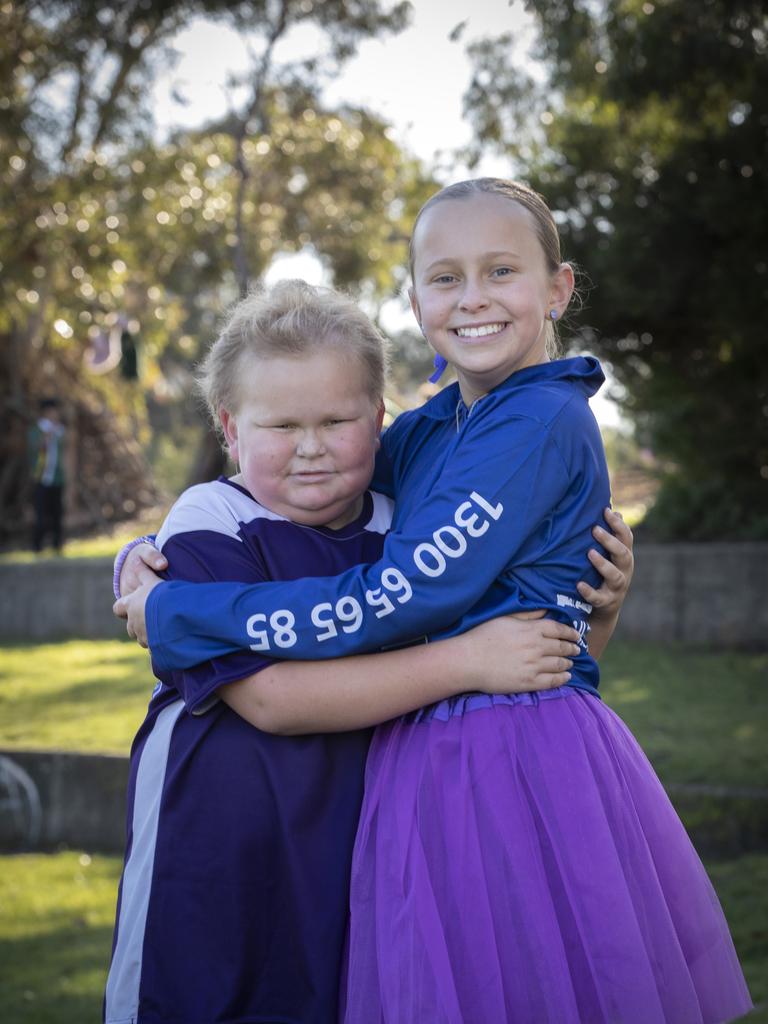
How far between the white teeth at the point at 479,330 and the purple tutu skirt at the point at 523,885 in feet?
2.09

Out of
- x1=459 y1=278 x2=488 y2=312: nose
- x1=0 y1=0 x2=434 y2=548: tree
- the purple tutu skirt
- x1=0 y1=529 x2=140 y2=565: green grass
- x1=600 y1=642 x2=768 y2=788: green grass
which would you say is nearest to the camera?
the purple tutu skirt

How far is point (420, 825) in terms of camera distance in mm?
2027

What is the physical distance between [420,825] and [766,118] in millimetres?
7484

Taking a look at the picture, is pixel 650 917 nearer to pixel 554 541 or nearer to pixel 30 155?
pixel 554 541

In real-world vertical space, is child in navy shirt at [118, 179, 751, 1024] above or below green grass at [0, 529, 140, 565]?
below

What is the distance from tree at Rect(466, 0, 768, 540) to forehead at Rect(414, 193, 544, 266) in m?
5.07

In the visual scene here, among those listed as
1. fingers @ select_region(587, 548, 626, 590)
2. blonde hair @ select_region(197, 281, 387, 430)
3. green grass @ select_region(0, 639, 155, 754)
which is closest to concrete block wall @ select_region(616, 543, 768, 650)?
green grass @ select_region(0, 639, 155, 754)

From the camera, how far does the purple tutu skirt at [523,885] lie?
1935 millimetres

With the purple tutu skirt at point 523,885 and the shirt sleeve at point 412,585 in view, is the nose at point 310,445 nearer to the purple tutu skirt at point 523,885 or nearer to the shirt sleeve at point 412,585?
the shirt sleeve at point 412,585

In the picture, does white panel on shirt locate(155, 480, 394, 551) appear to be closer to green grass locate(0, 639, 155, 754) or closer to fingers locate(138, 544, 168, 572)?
fingers locate(138, 544, 168, 572)

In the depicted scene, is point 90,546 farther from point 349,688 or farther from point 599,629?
point 349,688

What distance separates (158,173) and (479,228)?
1069 cm

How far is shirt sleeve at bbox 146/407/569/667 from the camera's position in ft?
6.61

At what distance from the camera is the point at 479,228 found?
86.0 inches
